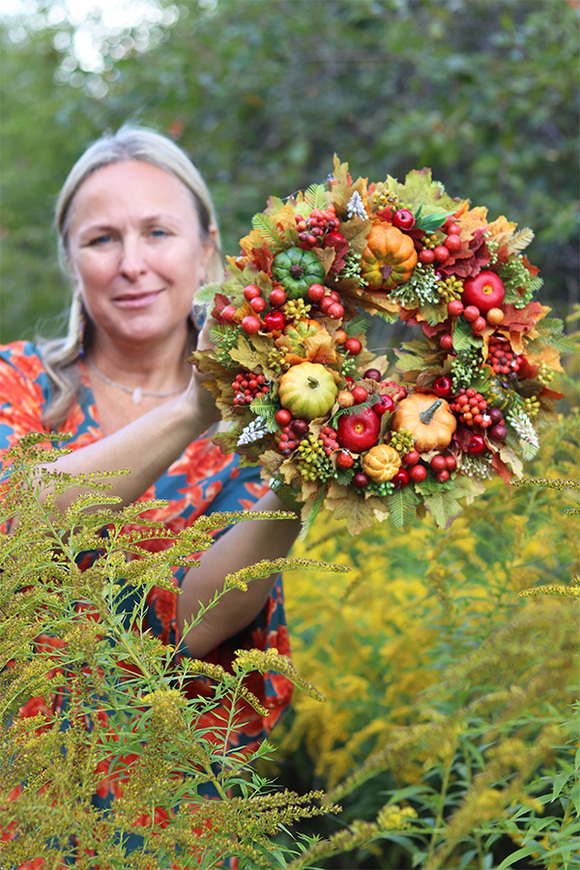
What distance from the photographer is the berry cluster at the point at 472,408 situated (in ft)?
3.85

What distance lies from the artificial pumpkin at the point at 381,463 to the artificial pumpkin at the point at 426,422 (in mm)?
45

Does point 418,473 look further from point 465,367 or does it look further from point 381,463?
point 465,367

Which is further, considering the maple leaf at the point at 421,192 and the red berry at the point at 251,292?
the maple leaf at the point at 421,192

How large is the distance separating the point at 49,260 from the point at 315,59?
240 cm

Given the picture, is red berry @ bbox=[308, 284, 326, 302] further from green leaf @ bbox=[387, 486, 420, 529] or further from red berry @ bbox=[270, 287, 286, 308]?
green leaf @ bbox=[387, 486, 420, 529]

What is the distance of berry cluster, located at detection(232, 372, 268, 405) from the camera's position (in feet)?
3.79

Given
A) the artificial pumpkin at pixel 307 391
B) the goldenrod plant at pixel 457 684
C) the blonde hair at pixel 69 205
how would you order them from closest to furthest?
1. the goldenrod plant at pixel 457 684
2. the artificial pumpkin at pixel 307 391
3. the blonde hair at pixel 69 205

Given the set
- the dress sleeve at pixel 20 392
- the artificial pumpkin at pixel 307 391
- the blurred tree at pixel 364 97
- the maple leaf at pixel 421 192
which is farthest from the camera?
the blurred tree at pixel 364 97

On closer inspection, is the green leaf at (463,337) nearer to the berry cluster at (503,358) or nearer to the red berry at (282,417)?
the berry cluster at (503,358)

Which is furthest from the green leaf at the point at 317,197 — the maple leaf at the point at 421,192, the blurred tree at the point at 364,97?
the blurred tree at the point at 364,97

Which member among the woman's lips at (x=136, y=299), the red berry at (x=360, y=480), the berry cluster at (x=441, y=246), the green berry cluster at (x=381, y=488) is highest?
the berry cluster at (x=441, y=246)

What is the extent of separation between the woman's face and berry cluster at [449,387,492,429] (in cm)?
77

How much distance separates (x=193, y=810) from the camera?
2.88 feet

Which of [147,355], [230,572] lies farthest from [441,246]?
[147,355]
